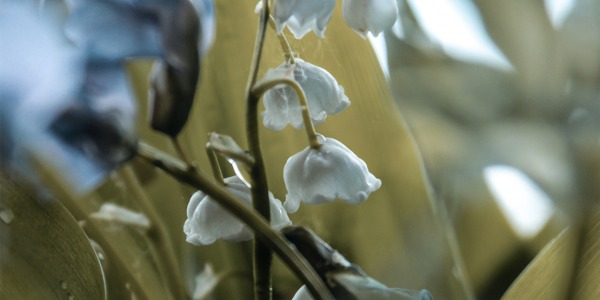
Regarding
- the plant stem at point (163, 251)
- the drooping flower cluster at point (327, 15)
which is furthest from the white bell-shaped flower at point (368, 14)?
the plant stem at point (163, 251)

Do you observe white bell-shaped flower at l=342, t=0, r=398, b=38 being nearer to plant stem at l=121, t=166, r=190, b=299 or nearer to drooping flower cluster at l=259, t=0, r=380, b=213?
drooping flower cluster at l=259, t=0, r=380, b=213

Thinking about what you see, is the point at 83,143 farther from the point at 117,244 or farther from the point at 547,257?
the point at 547,257

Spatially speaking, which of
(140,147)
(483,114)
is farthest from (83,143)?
(483,114)

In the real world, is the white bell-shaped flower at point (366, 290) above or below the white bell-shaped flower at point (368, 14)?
below

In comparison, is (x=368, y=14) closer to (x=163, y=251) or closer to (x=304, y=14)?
(x=304, y=14)

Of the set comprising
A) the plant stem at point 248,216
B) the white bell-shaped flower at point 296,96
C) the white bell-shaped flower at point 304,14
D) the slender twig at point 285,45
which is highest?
the white bell-shaped flower at point 304,14

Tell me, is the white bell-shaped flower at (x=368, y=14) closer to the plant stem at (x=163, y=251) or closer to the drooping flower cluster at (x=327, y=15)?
the drooping flower cluster at (x=327, y=15)
